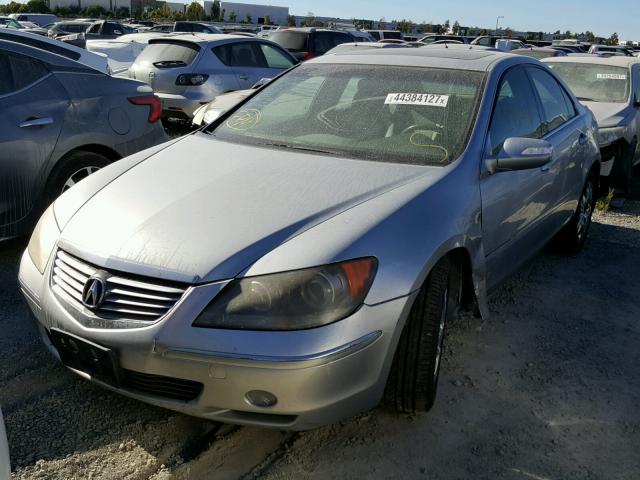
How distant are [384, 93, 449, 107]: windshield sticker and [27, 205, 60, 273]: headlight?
1.84 m

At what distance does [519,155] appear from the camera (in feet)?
11.2

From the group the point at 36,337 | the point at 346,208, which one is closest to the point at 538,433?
the point at 346,208

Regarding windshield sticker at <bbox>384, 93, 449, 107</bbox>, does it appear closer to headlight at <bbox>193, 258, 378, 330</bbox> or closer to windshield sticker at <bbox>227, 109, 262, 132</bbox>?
windshield sticker at <bbox>227, 109, 262, 132</bbox>

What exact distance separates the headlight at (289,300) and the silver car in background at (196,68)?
300 inches

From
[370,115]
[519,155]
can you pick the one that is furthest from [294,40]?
[519,155]

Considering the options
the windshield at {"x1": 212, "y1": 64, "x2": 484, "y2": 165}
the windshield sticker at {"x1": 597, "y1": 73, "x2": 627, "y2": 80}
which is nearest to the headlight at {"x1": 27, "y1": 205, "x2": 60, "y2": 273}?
the windshield at {"x1": 212, "y1": 64, "x2": 484, "y2": 165}

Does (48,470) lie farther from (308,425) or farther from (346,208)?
(346,208)

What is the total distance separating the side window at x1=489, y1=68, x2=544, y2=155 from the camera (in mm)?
3607

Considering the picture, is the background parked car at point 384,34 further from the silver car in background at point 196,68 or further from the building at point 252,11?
the building at point 252,11

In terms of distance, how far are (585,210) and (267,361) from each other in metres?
3.88

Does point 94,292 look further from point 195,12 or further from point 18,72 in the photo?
point 195,12

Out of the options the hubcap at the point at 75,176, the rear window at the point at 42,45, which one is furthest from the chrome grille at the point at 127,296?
the rear window at the point at 42,45

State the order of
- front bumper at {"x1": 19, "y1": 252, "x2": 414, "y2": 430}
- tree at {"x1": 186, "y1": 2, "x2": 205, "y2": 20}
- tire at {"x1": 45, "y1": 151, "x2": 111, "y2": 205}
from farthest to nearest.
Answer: tree at {"x1": 186, "y1": 2, "x2": 205, "y2": 20} → tire at {"x1": 45, "y1": 151, "x2": 111, "y2": 205} → front bumper at {"x1": 19, "y1": 252, "x2": 414, "y2": 430}

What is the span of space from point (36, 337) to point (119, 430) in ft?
3.42
